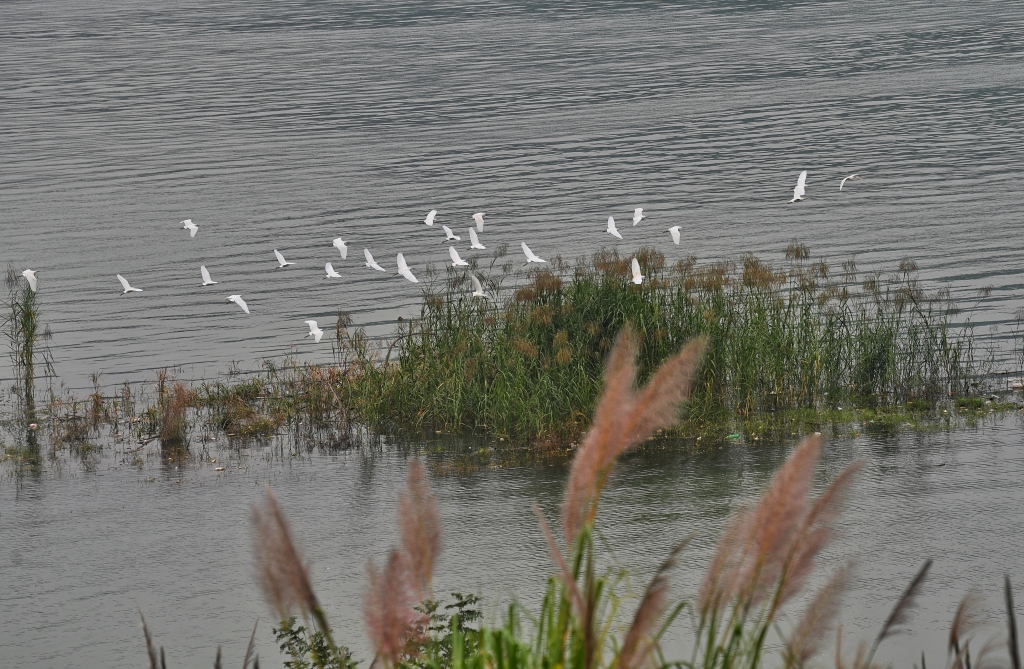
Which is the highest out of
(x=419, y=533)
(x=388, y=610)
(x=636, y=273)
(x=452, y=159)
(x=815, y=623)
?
(x=452, y=159)

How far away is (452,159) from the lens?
28156mm

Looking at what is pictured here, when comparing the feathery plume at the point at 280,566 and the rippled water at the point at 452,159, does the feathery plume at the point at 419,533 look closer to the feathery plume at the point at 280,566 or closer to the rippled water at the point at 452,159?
the feathery plume at the point at 280,566

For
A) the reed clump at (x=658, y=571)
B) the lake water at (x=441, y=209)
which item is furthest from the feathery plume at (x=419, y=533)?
the lake water at (x=441, y=209)

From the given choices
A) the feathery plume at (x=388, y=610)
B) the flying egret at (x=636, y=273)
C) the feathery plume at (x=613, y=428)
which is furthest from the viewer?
the flying egret at (x=636, y=273)

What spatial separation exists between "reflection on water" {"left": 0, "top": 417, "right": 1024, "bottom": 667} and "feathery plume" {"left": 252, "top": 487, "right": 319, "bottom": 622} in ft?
12.3

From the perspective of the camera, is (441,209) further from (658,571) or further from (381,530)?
(658,571)

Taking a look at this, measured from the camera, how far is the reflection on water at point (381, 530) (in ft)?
23.2

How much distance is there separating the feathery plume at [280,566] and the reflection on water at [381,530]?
375cm

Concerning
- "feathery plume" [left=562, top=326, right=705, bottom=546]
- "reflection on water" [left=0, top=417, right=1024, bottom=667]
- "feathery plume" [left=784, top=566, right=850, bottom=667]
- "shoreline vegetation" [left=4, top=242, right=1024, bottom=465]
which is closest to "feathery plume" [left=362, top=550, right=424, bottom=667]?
"feathery plume" [left=562, top=326, right=705, bottom=546]

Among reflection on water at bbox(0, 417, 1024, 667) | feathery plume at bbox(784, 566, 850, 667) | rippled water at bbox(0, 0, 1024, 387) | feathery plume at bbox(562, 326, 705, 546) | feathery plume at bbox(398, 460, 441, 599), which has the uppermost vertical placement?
rippled water at bbox(0, 0, 1024, 387)

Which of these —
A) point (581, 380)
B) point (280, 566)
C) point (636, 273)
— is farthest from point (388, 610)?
point (636, 273)

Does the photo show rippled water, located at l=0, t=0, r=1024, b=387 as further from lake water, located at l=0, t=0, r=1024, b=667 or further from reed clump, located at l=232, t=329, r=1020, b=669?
reed clump, located at l=232, t=329, r=1020, b=669

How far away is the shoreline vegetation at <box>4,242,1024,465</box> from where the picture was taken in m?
10.6

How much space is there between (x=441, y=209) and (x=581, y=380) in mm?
13266
